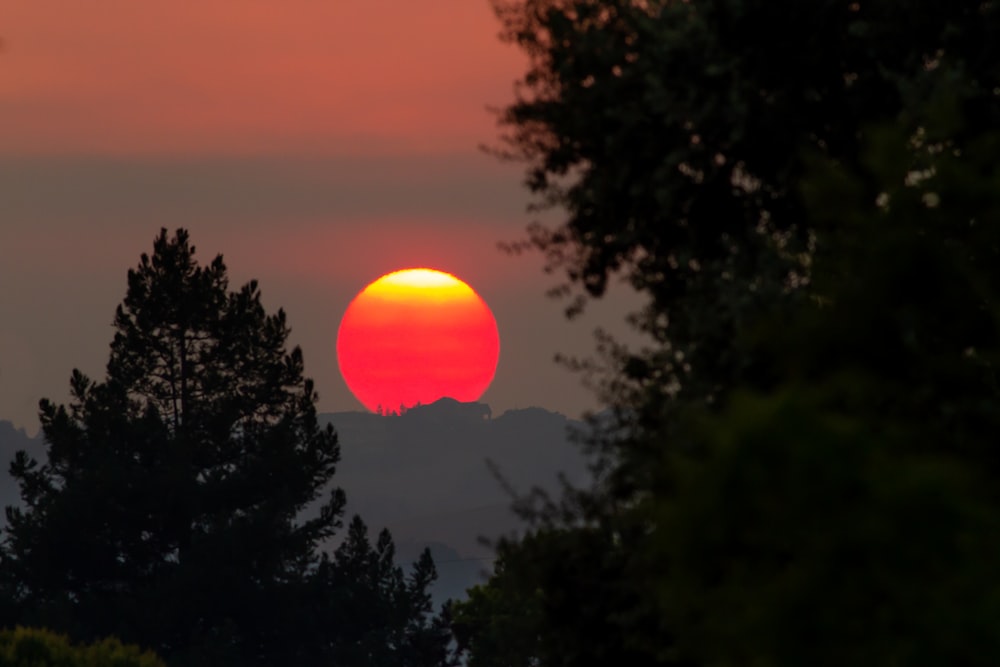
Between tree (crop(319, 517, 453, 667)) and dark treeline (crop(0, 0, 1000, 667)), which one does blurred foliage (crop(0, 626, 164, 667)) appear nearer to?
dark treeline (crop(0, 0, 1000, 667))

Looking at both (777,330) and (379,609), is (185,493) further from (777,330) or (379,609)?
(777,330)

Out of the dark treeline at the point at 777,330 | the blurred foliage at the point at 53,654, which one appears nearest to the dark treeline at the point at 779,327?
the dark treeline at the point at 777,330

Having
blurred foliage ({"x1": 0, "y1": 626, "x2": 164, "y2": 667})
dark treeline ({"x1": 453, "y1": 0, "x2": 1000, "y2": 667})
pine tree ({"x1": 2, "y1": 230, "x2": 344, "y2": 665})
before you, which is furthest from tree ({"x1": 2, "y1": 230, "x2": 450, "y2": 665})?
dark treeline ({"x1": 453, "y1": 0, "x2": 1000, "y2": 667})

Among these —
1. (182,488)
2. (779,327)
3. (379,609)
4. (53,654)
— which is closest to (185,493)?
(182,488)

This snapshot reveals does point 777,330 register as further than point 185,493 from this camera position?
No

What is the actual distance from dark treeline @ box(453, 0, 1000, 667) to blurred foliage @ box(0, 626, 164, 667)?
17.2m

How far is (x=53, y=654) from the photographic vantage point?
39.9m

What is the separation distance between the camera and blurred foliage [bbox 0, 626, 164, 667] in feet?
130

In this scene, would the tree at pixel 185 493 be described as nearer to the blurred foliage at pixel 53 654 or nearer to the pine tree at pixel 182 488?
the pine tree at pixel 182 488

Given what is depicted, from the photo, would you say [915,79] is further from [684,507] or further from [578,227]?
[684,507]

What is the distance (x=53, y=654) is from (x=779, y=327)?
29.3 meters

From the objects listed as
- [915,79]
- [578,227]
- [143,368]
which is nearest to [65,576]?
[143,368]

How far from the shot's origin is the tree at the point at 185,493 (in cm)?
6391

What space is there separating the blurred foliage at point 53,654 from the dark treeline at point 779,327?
1722 centimetres
